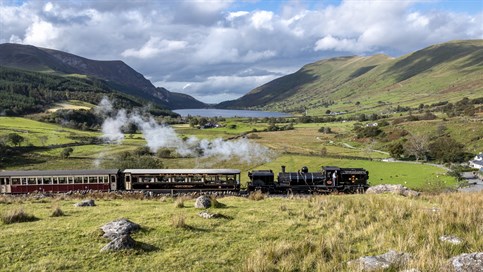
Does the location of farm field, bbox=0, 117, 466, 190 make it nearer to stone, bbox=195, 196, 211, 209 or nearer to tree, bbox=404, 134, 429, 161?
tree, bbox=404, 134, 429, 161

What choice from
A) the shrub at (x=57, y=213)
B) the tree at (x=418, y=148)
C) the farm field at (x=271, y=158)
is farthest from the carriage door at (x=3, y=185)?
the tree at (x=418, y=148)

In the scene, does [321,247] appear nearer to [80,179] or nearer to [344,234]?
[344,234]

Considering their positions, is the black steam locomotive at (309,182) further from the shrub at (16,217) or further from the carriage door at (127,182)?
the shrub at (16,217)

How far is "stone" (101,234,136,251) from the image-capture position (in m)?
12.3

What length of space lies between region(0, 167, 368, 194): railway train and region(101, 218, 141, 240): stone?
74.5 ft

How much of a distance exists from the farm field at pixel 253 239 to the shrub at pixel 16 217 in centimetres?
31

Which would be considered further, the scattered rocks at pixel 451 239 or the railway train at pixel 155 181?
the railway train at pixel 155 181

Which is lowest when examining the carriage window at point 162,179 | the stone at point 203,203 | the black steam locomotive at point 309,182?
the black steam locomotive at point 309,182

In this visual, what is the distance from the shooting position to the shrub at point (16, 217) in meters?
16.4

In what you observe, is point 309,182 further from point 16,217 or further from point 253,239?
point 16,217

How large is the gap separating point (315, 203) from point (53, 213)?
14742 millimetres

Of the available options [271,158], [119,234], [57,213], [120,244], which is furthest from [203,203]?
[271,158]

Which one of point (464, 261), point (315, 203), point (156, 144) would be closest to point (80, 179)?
point (315, 203)

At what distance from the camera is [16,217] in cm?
1683
